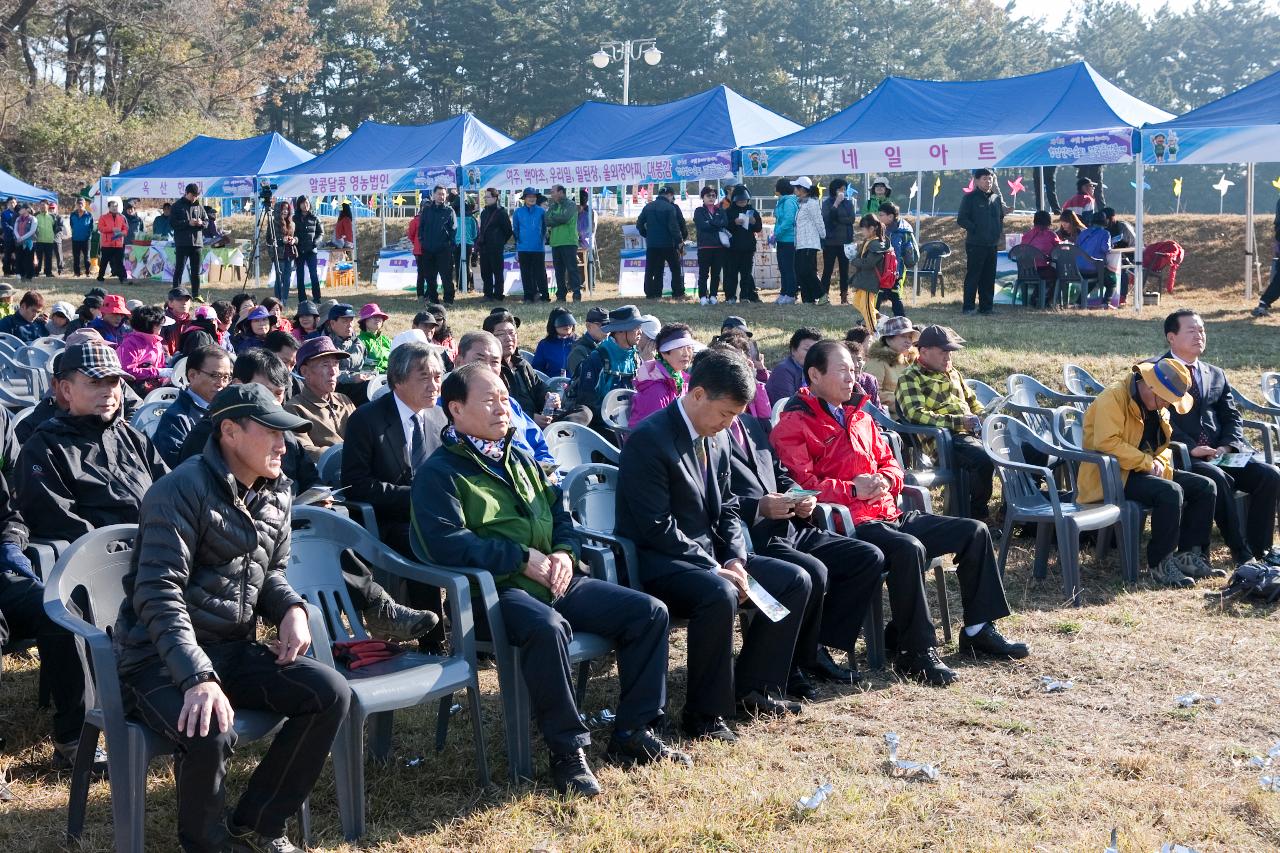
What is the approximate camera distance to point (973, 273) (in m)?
16.7

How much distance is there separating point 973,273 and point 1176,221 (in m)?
10.7

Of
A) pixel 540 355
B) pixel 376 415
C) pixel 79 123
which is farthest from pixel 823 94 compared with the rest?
pixel 376 415

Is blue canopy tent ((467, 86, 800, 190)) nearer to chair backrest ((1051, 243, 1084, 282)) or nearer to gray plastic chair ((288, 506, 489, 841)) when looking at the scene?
chair backrest ((1051, 243, 1084, 282))

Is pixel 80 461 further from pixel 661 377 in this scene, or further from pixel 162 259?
pixel 162 259

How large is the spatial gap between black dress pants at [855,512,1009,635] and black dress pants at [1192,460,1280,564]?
2.42 m

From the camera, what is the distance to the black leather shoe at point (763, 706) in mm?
4898

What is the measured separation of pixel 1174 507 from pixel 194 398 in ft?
16.4

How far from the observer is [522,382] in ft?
27.6

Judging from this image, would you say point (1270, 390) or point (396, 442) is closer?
point (396, 442)

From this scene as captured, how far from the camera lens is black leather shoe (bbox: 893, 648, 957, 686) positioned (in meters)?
5.29

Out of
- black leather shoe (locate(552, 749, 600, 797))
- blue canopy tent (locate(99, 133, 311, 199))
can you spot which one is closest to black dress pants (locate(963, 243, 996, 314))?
black leather shoe (locate(552, 749, 600, 797))

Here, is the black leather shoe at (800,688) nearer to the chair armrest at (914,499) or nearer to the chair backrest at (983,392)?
the chair armrest at (914,499)

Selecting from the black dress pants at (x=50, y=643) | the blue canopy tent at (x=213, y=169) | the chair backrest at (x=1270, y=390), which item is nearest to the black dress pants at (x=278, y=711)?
the black dress pants at (x=50, y=643)

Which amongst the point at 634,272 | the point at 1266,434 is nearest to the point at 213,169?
the point at 634,272
